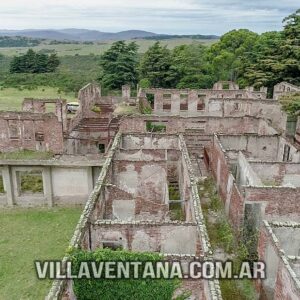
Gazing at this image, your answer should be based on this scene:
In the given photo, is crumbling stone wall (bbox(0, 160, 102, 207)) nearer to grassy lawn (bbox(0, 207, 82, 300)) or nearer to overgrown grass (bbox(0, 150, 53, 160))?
grassy lawn (bbox(0, 207, 82, 300))

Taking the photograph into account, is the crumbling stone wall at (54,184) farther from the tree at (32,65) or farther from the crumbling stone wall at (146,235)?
the tree at (32,65)

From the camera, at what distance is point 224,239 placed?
52.2ft

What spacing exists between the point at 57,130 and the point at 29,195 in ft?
22.0

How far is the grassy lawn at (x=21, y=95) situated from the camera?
4336 centimetres

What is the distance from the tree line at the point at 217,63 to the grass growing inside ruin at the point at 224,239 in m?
22.2

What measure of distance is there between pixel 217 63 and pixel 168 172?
1205 inches

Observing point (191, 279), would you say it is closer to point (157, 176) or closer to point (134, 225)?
point (134, 225)

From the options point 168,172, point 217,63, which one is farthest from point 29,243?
point 217,63

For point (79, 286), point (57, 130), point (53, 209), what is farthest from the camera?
point (57, 130)

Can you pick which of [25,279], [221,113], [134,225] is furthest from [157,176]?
[221,113]

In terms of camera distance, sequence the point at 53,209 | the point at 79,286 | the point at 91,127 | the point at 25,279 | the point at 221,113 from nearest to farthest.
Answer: the point at 79,286 → the point at 25,279 → the point at 53,209 → the point at 91,127 → the point at 221,113

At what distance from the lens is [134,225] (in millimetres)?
11562

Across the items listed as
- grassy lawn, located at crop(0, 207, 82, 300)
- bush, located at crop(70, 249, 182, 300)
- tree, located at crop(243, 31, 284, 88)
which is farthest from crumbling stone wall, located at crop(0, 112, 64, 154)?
tree, located at crop(243, 31, 284, 88)

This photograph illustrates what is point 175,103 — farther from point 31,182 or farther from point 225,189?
point 225,189
